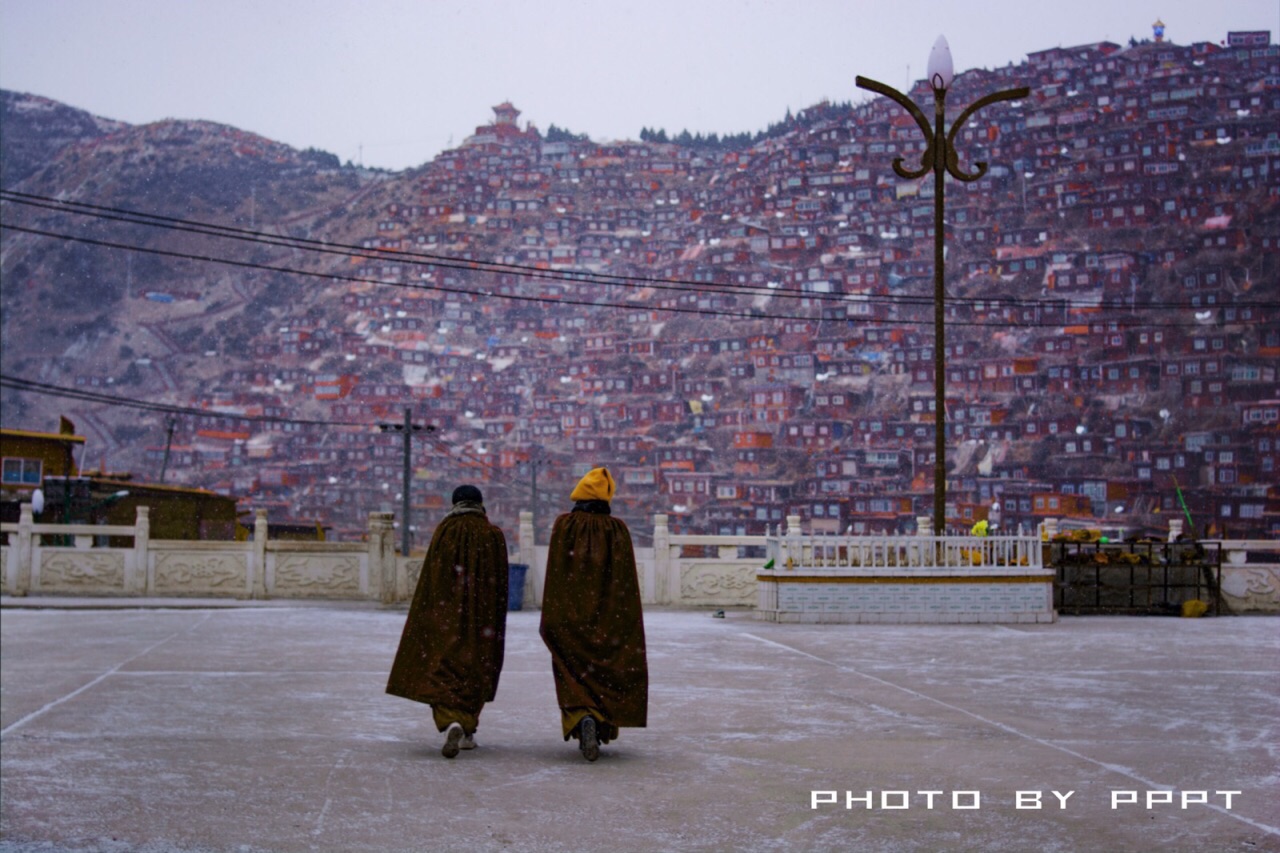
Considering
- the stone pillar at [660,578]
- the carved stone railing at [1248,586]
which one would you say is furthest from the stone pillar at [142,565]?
the carved stone railing at [1248,586]

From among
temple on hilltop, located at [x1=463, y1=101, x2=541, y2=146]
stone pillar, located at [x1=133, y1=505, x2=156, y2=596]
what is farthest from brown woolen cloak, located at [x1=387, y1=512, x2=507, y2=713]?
temple on hilltop, located at [x1=463, y1=101, x2=541, y2=146]

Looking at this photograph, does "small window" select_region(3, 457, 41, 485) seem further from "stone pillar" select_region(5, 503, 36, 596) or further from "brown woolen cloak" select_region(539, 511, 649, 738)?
"brown woolen cloak" select_region(539, 511, 649, 738)

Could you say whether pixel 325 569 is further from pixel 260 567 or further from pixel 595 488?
pixel 595 488

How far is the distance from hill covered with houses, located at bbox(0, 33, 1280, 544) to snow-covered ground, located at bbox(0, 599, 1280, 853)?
80.1 metres

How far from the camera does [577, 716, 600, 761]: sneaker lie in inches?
256

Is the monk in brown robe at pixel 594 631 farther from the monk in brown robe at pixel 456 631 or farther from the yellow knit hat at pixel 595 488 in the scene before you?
the monk in brown robe at pixel 456 631

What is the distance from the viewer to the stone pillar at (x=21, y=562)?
1034 inches

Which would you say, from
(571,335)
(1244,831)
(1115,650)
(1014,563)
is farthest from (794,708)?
(571,335)

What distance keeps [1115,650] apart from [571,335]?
4797 inches

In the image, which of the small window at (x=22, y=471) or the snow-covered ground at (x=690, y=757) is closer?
the snow-covered ground at (x=690, y=757)

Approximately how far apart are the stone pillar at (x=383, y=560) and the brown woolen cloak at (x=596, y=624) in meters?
18.9

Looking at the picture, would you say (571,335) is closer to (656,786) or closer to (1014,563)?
(1014,563)

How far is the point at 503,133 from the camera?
→ 522ft

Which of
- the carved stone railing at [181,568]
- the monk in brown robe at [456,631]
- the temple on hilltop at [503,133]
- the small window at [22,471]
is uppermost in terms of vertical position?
the temple on hilltop at [503,133]
